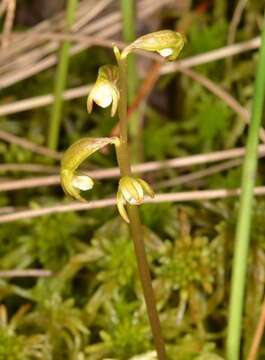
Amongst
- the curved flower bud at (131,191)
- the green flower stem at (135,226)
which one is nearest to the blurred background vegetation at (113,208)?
the green flower stem at (135,226)

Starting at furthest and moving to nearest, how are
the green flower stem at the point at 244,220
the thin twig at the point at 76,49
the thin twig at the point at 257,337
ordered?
the thin twig at the point at 76,49 < the thin twig at the point at 257,337 < the green flower stem at the point at 244,220

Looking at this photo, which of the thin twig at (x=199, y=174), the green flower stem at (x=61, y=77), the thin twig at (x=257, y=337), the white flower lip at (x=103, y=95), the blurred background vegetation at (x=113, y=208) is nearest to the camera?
the white flower lip at (x=103, y=95)

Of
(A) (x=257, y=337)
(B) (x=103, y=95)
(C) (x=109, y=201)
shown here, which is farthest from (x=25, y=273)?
(B) (x=103, y=95)

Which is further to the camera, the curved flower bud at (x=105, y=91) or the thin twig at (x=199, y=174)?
the thin twig at (x=199, y=174)

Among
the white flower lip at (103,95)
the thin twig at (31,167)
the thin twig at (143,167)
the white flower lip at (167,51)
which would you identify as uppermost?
the thin twig at (31,167)

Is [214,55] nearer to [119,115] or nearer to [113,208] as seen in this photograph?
[113,208]

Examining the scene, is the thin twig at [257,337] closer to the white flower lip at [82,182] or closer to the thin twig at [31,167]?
the white flower lip at [82,182]

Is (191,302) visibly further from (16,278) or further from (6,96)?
(6,96)
